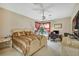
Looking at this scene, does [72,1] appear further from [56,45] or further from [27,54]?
[27,54]

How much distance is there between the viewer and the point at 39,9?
2.29 meters

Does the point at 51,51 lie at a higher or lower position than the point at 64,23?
lower

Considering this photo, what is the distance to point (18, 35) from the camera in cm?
230

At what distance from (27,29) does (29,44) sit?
0.31 m

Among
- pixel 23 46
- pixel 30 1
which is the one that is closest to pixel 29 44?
pixel 23 46

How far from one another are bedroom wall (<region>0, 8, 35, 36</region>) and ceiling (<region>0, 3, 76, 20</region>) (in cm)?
9

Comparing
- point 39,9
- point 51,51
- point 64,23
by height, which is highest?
point 39,9

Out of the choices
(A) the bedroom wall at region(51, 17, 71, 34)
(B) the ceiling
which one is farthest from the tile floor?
(B) the ceiling

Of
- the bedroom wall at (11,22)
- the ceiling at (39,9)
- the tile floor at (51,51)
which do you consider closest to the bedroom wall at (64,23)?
the ceiling at (39,9)

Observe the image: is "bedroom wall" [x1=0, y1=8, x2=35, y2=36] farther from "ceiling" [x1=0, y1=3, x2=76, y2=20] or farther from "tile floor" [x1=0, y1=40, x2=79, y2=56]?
"tile floor" [x1=0, y1=40, x2=79, y2=56]

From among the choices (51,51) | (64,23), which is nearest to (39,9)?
(64,23)

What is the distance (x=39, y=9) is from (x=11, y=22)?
0.63m

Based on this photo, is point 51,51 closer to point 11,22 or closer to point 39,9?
point 39,9

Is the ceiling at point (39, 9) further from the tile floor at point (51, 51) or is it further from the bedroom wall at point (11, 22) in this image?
the tile floor at point (51, 51)
